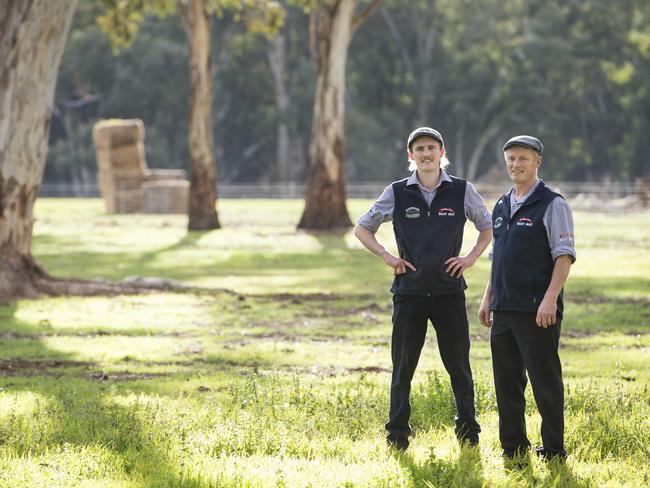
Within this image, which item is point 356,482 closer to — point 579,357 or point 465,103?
point 579,357

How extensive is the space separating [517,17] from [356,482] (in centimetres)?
7330

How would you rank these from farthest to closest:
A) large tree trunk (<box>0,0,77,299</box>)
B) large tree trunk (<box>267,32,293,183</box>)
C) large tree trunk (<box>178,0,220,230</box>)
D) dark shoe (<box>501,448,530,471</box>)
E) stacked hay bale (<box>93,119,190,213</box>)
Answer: large tree trunk (<box>267,32,293,183</box>) → stacked hay bale (<box>93,119,190,213</box>) → large tree trunk (<box>178,0,220,230</box>) → large tree trunk (<box>0,0,77,299</box>) → dark shoe (<box>501,448,530,471</box>)

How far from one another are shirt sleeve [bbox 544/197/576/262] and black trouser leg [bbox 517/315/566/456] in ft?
1.35

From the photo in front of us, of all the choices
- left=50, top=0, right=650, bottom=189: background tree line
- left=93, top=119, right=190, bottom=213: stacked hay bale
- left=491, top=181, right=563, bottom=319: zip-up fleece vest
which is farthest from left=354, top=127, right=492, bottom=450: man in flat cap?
left=50, top=0, right=650, bottom=189: background tree line

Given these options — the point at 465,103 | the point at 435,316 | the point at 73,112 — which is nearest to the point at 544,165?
the point at 465,103

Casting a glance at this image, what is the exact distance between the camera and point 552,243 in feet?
21.0

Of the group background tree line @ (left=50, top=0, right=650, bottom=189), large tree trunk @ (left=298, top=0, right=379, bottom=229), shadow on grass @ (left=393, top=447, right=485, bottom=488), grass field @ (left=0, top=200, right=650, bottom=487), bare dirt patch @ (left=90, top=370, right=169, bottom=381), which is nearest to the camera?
shadow on grass @ (left=393, top=447, right=485, bottom=488)

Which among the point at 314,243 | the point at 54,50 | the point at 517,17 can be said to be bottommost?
the point at 314,243

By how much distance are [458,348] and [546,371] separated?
1.98ft

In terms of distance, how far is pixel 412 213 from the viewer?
6.87 meters

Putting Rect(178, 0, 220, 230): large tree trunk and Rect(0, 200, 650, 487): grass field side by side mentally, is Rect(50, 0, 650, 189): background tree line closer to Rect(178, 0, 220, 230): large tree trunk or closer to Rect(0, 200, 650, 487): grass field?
Rect(178, 0, 220, 230): large tree trunk

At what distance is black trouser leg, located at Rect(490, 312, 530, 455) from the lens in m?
6.67

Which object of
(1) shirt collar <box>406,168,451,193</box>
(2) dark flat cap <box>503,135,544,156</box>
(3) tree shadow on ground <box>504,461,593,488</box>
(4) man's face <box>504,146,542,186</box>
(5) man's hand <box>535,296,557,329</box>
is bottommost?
(3) tree shadow on ground <box>504,461,593,488</box>

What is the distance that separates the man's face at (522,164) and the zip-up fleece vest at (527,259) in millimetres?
85
